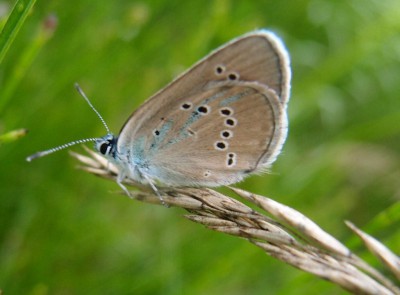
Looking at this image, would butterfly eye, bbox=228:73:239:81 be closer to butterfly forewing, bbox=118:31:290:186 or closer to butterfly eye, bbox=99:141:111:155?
butterfly forewing, bbox=118:31:290:186

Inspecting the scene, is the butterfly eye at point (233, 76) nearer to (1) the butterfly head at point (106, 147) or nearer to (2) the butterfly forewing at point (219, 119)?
(2) the butterfly forewing at point (219, 119)

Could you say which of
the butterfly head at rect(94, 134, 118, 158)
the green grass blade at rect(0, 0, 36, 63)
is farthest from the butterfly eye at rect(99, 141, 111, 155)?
the green grass blade at rect(0, 0, 36, 63)

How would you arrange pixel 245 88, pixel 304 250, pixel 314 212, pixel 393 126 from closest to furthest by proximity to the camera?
pixel 304 250 < pixel 245 88 < pixel 314 212 < pixel 393 126

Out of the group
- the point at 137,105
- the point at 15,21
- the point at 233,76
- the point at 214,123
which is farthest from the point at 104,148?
the point at 137,105

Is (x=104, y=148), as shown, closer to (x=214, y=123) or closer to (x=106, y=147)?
(x=106, y=147)

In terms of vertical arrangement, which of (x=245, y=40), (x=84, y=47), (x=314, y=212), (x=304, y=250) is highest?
(x=245, y=40)

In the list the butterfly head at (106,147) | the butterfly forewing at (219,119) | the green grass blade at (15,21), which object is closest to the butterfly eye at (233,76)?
the butterfly forewing at (219,119)

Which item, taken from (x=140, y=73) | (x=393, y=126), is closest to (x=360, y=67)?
(x=393, y=126)

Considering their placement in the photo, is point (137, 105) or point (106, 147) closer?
point (106, 147)

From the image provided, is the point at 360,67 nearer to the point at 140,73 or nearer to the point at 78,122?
the point at 140,73
